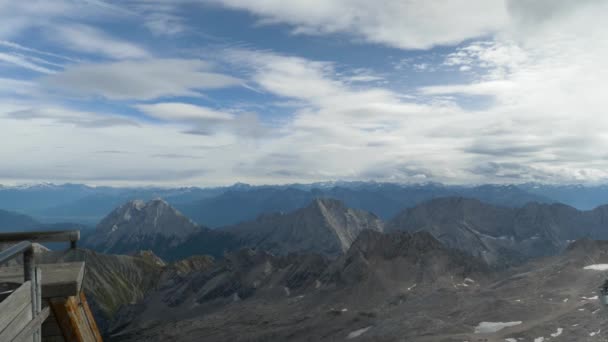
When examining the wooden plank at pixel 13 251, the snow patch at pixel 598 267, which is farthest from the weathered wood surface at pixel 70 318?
the snow patch at pixel 598 267

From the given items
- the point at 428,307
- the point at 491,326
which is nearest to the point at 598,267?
the point at 428,307

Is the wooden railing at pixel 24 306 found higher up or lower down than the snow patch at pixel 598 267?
higher up

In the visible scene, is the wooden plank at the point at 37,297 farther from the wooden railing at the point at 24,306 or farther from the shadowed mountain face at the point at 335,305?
the shadowed mountain face at the point at 335,305

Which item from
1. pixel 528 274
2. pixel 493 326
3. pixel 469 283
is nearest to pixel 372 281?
pixel 469 283

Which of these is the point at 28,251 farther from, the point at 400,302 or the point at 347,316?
the point at 400,302

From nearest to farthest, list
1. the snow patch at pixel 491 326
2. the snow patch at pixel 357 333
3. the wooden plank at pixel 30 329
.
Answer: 1. the wooden plank at pixel 30 329
2. the snow patch at pixel 491 326
3. the snow patch at pixel 357 333
